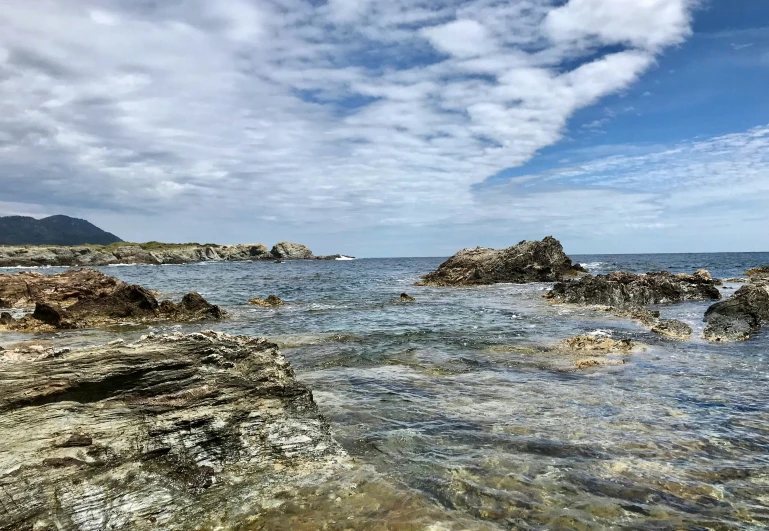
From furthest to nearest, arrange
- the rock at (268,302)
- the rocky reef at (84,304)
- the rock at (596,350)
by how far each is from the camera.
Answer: the rock at (268,302), the rocky reef at (84,304), the rock at (596,350)

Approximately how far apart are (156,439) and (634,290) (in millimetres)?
33828

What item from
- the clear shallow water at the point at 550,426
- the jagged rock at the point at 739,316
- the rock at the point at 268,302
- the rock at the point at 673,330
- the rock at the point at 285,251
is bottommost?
the rock at the point at 268,302

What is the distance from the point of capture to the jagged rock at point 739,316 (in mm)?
18519

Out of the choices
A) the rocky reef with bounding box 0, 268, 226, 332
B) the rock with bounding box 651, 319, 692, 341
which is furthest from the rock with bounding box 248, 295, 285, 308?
the rock with bounding box 651, 319, 692, 341

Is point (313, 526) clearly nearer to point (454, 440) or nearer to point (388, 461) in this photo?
point (388, 461)

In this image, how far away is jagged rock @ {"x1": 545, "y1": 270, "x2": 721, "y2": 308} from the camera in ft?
103

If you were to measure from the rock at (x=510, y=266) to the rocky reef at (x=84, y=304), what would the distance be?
34123 millimetres

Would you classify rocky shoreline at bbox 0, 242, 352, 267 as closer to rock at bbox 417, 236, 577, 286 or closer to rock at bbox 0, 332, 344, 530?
rock at bbox 417, 236, 577, 286

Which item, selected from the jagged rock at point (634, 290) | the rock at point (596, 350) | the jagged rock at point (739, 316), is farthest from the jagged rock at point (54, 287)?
the jagged rock at point (739, 316)

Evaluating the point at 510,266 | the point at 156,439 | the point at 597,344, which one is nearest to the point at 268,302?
the point at 597,344

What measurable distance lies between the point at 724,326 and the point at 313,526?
20.3 metres

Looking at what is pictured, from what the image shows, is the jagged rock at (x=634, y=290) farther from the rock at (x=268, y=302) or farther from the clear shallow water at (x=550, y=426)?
the rock at (x=268, y=302)

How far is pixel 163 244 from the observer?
178500 mm

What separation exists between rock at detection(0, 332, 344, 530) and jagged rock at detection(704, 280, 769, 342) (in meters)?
17.7
